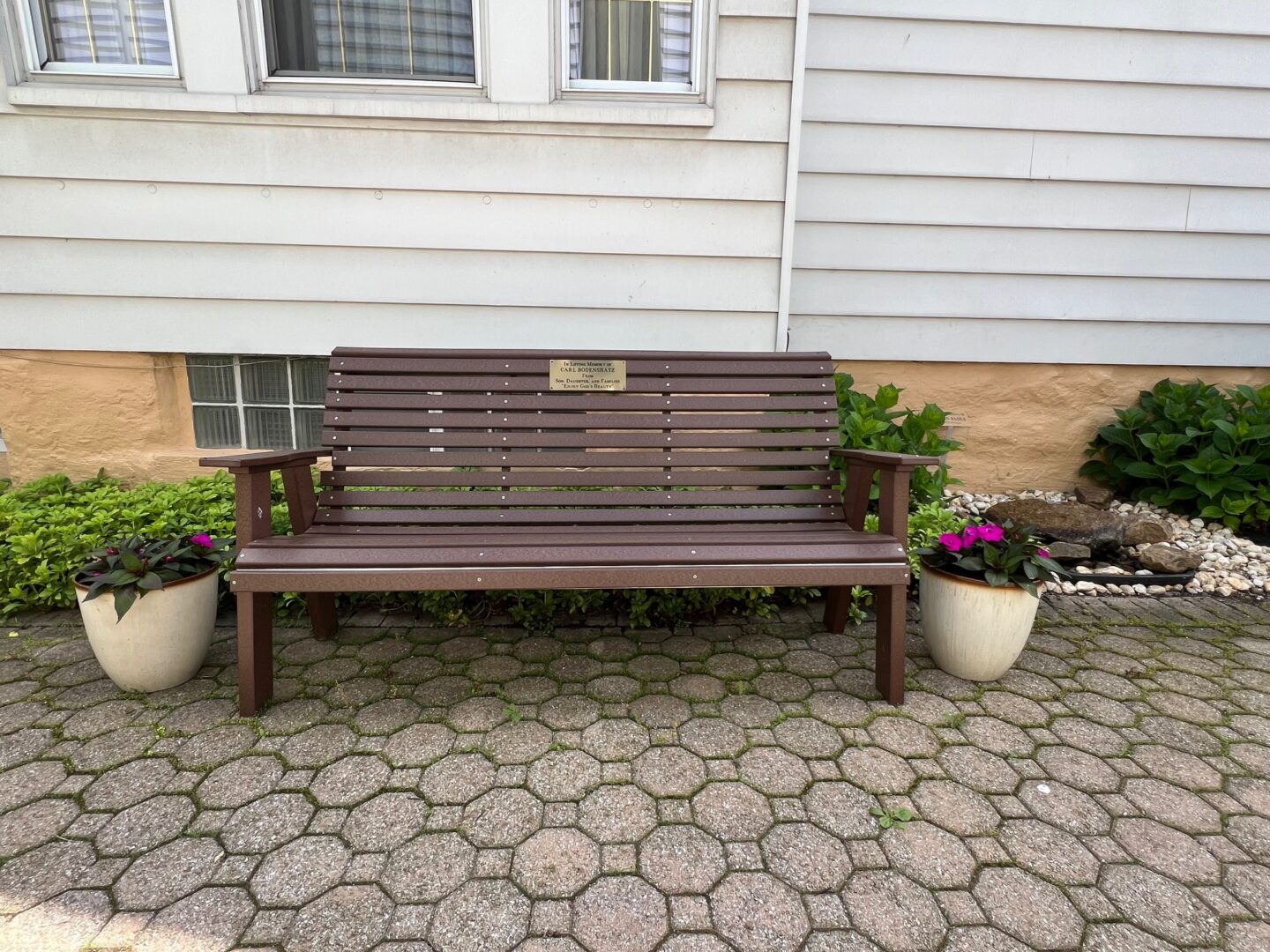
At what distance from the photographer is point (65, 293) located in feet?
10.1

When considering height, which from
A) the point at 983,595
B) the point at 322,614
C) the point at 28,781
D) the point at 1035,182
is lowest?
the point at 28,781

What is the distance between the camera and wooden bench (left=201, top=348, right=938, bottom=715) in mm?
2207

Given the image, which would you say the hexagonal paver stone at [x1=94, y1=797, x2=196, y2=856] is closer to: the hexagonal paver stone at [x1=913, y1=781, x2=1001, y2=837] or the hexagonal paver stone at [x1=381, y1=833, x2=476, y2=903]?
the hexagonal paver stone at [x1=381, y1=833, x2=476, y2=903]

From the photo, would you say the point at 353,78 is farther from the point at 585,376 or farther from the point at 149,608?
the point at 149,608

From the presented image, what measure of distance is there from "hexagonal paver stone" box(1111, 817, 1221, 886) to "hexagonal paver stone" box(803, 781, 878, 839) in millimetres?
598

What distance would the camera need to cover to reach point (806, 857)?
1.59 meters

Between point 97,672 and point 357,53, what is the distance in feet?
9.14

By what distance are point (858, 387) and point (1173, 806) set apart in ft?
8.25

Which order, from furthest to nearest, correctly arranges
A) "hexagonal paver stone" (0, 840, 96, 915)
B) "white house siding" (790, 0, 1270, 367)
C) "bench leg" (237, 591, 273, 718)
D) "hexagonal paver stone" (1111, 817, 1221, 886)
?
"white house siding" (790, 0, 1270, 367), "bench leg" (237, 591, 273, 718), "hexagonal paver stone" (1111, 817, 1221, 886), "hexagonal paver stone" (0, 840, 96, 915)

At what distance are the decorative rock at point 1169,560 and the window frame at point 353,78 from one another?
384 cm

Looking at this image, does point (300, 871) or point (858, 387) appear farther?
point (858, 387)

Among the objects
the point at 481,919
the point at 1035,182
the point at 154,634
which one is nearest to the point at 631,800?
the point at 481,919

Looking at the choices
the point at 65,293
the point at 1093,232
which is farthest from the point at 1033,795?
the point at 65,293

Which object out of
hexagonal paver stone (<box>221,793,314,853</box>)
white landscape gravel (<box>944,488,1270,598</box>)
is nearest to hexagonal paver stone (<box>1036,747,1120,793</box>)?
white landscape gravel (<box>944,488,1270,598</box>)
